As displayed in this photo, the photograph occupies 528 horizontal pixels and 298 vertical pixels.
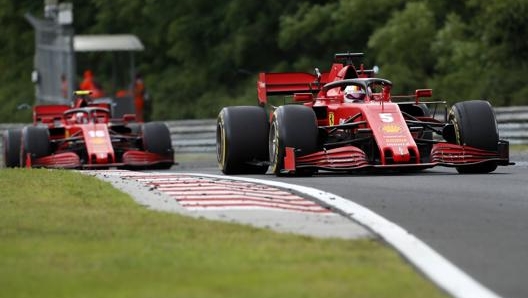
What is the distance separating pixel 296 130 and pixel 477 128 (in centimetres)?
211

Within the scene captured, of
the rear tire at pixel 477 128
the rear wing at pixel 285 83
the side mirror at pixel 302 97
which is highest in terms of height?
the rear wing at pixel 285 83

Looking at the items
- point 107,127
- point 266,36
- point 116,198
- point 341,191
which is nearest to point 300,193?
point 341,191

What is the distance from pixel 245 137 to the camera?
63.1ft

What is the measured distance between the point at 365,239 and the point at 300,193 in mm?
3523

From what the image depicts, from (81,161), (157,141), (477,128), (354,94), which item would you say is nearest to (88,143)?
(81,161)

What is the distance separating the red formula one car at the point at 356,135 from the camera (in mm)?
17281

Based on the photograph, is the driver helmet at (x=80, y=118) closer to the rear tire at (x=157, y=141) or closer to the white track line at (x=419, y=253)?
the rear tire at (x=157, y=141)

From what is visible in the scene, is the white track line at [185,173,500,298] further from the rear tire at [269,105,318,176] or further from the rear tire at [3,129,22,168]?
the rear tire at [3,129,22,168]

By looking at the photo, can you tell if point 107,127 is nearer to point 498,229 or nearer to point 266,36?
point 498,229

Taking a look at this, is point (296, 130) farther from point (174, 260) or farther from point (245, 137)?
point (174, 260)

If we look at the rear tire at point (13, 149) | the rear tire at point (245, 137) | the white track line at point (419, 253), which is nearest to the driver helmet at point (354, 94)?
the rear tire at point (245, 137)

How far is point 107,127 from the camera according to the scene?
25859mm

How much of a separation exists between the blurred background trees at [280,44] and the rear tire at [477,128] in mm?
15534

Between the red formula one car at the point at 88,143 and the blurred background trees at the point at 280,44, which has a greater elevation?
the blurred background trees at the point at 280,44
